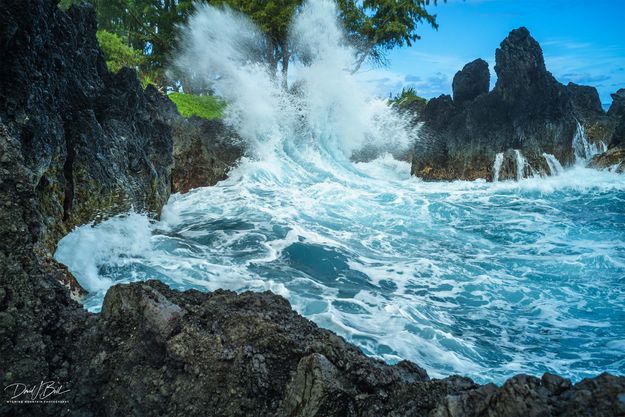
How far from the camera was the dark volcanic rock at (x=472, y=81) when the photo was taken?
1859 centimetres

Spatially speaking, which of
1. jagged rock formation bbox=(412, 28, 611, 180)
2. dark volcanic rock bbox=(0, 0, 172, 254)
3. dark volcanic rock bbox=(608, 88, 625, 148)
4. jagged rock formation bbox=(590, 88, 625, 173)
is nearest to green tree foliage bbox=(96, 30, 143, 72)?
dark volcanic rock bbox=(0, 0, 172, 254)

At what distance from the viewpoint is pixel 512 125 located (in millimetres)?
16594

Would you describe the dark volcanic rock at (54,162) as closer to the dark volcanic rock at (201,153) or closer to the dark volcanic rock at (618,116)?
the dark volcanic rock at (201,153)

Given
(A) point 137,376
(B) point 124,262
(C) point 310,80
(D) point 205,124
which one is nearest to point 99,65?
(B) point 124,262

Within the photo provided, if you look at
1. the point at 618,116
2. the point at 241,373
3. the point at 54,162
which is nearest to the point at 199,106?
the point at 54,162

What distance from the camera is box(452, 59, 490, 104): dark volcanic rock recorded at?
61.0 ft

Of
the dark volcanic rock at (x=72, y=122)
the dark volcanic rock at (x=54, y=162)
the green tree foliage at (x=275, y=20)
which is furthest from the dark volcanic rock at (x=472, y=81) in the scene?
the dark volcanic rock at (x=72, y=122)

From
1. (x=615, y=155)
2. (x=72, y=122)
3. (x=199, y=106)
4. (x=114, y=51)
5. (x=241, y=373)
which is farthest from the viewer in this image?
(x=615, y=155)

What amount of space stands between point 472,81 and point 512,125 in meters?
3.33

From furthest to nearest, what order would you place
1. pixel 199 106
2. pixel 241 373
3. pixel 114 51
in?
pixel 114 51, pixel 199 106, pixel 241 373

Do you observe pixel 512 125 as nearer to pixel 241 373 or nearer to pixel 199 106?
pixel 199 106

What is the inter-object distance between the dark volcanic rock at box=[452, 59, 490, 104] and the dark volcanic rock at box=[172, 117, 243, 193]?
11.0m

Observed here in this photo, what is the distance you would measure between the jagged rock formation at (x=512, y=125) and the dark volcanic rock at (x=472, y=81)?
1.01 metres

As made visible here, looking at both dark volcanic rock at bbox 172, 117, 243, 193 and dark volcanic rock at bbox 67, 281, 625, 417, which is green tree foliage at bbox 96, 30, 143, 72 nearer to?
dark volcanic rock at bbox 172, 117, 243, 193
